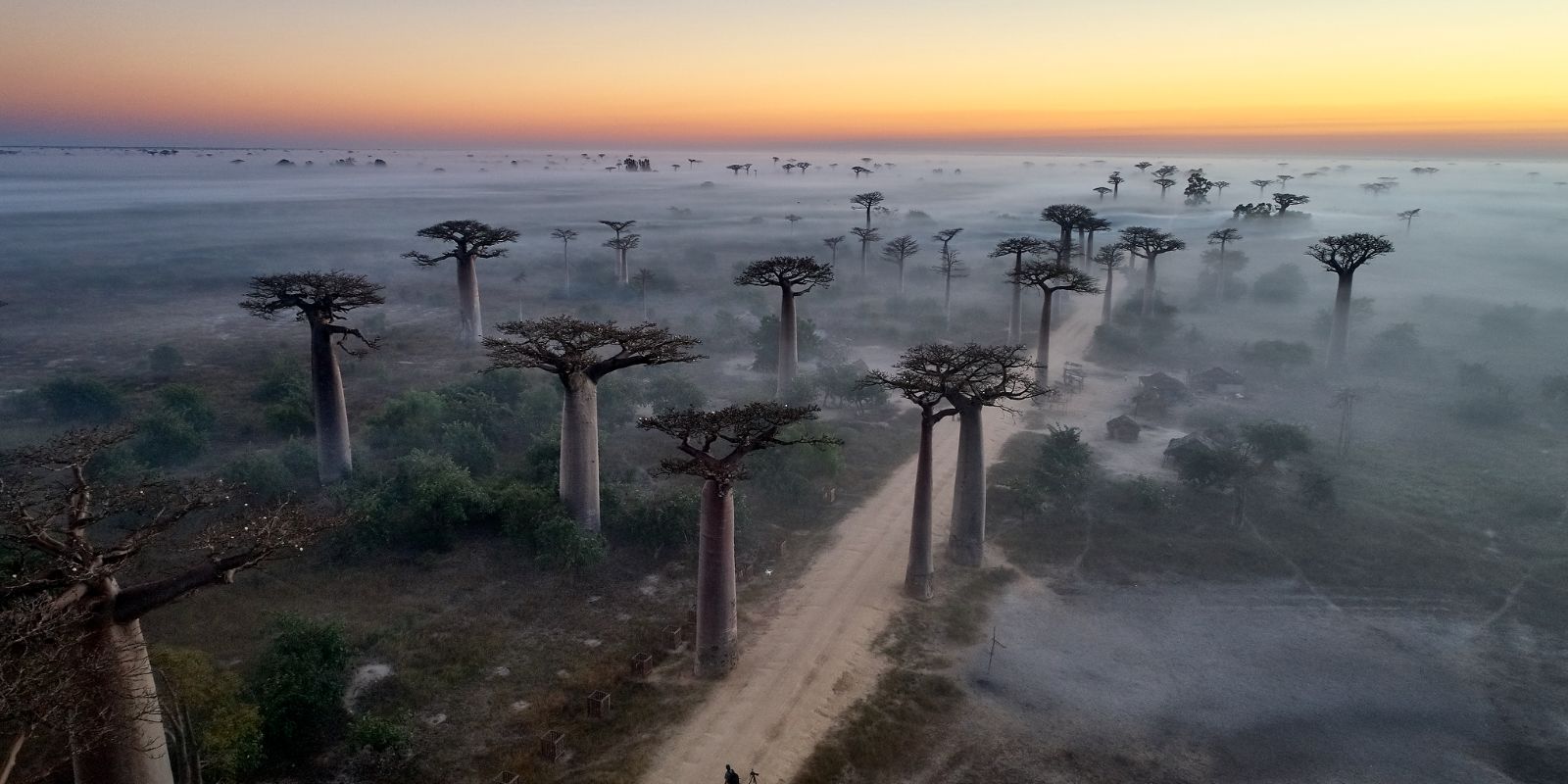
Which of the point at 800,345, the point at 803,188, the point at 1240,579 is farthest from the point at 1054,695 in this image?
the point at 803,188

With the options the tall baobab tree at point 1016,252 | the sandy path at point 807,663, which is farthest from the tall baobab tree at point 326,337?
the tall baobab tree at point 1016,252

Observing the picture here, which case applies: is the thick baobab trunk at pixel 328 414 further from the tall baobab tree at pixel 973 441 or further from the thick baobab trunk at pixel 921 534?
the tall baobab tree at pixel 973 441

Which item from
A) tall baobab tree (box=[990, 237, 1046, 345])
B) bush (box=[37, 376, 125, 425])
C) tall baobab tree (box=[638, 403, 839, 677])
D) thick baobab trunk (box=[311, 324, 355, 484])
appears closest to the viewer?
tall baobab tree (box=[638, 403, 839, 677])

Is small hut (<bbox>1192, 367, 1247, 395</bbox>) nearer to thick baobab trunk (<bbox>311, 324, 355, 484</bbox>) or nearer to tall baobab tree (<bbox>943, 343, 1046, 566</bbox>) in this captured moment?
tall baobab tree (<bbox>943, 343, 1046, 566</bbox>)

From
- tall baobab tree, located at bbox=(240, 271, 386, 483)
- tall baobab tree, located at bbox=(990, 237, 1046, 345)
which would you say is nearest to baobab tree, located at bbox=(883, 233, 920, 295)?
tall baobab tree, located at bbox=(990, 237, 1046, 345)

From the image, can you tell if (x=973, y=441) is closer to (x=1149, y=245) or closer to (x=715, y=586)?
(x=715, y=586)

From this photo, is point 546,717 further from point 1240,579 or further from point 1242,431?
point 1242,431


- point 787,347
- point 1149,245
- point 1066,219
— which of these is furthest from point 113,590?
point 1149,245
